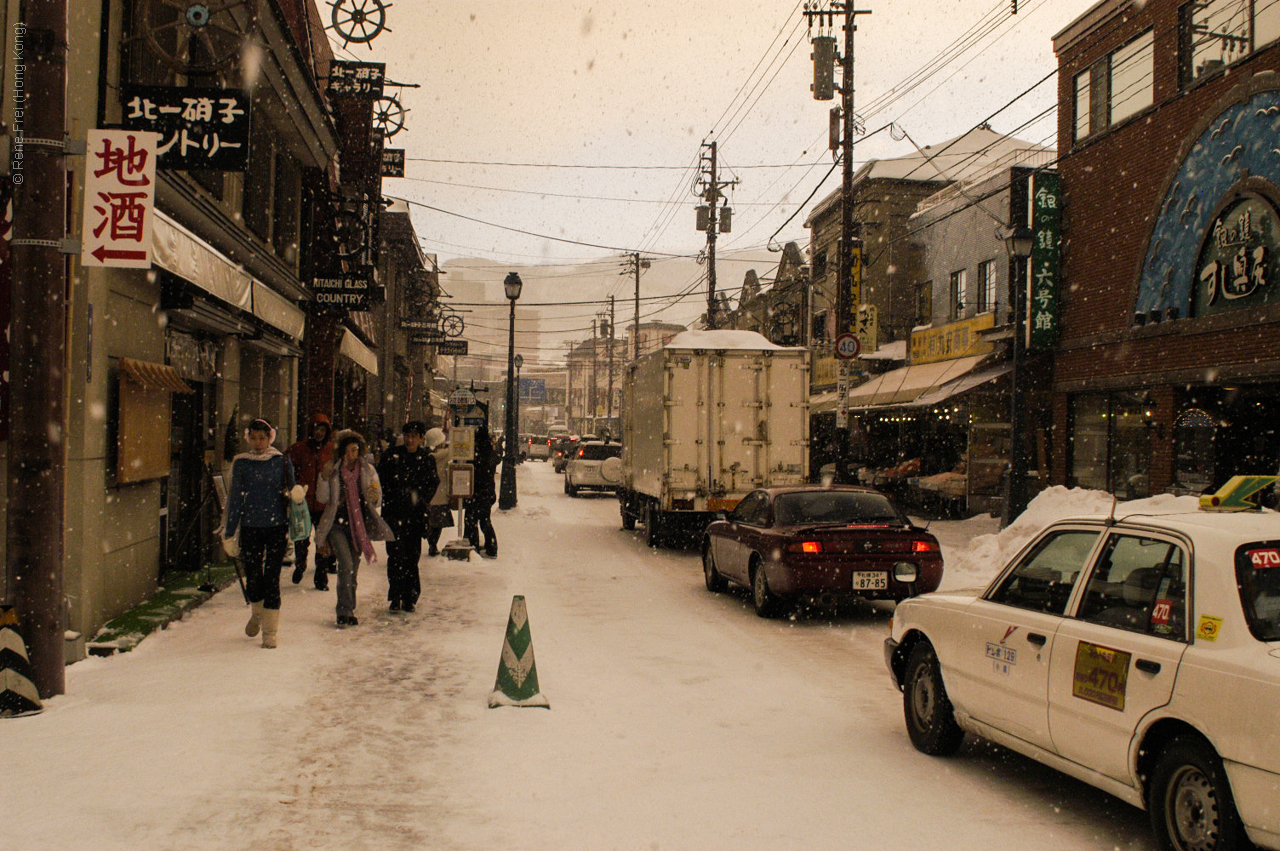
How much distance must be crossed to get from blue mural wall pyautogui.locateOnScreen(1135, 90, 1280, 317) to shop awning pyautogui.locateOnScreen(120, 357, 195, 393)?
590 inches

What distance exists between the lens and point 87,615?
8438 millimetres

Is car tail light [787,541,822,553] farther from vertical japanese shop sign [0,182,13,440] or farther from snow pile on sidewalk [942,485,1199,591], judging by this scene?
vertical japanese shop sign [0,182,13,440]

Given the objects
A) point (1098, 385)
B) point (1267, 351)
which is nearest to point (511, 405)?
point (1098, 385)

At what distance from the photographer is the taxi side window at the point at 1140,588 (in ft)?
14.9

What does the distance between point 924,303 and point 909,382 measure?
4502mm

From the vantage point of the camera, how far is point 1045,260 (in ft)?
72.7

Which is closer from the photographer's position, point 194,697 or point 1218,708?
point 1218,708

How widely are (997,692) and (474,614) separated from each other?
21.7 feet

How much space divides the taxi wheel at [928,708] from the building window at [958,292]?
22.5 meters

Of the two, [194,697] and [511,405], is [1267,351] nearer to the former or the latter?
[194,697]

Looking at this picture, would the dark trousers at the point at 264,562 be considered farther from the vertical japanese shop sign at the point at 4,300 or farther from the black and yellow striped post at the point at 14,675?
the black and yellow striped post at the point at 14,675

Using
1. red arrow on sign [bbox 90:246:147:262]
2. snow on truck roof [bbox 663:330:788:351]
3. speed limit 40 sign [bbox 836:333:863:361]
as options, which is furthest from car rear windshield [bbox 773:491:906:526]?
speed limit 40 sign [bbox 836:333:863:361]

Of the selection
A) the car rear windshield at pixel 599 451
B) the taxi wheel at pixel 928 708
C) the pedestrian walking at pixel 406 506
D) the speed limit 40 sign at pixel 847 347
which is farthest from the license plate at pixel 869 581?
the car rear windshield at pixel 599 451

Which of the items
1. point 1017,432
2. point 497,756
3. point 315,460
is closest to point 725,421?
point 1017,432
